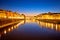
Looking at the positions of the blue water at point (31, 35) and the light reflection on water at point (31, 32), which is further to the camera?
the light reflection on water at point (31, 32)

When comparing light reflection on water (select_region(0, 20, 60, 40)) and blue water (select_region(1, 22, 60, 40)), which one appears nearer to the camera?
blue water (select_region(1, 22, 60, 40))

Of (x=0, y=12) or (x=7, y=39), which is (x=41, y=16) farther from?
(x=7, y=39)

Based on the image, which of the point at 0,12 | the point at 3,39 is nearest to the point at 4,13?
the point at 0,12

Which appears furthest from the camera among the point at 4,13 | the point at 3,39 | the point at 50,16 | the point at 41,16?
the point at 41,16

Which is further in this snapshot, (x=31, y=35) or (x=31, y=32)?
(x=31, y=32)

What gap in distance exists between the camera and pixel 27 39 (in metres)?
10.9

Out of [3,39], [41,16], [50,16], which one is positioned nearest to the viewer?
[3,39]

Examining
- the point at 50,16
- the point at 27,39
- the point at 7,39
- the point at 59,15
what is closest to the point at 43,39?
the point at 27,39

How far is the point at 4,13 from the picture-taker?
351 feet

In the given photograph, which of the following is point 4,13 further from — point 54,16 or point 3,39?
point 3,39

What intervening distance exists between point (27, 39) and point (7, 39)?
4.65 feet

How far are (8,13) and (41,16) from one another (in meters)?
45.2

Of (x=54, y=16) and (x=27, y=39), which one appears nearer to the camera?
(x=27, y=39)

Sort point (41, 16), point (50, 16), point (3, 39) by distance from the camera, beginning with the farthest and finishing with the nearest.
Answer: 1. point (41, 16)
2. point (50, 16)
3. point (3, 39)
